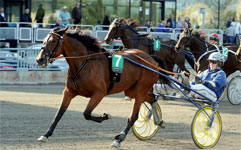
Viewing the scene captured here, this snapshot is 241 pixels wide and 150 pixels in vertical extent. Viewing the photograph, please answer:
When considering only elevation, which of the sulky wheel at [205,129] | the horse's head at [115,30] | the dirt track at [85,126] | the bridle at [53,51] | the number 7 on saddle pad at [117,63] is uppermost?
the horse's head at [115,30]

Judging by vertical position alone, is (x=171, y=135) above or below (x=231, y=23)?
below

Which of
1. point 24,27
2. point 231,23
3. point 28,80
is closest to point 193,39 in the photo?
point 28,80

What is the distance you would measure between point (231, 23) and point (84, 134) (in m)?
15.3

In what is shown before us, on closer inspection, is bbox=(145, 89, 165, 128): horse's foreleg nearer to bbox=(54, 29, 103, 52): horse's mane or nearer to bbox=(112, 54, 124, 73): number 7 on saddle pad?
bbox=(112, 54, 124, 73): number 7 on saddle pad

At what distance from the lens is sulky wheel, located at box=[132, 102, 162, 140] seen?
7.66 meters

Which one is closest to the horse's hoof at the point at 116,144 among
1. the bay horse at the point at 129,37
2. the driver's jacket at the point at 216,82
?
the driver's jacket at the point at 216,82

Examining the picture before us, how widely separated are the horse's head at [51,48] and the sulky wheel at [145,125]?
1.83 meters

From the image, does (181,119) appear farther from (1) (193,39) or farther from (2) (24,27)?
(2) (24,27)

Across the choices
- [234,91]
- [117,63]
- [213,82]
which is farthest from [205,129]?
[234,91]

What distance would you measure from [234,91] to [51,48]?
23.3 feet

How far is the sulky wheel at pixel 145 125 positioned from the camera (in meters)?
7.66

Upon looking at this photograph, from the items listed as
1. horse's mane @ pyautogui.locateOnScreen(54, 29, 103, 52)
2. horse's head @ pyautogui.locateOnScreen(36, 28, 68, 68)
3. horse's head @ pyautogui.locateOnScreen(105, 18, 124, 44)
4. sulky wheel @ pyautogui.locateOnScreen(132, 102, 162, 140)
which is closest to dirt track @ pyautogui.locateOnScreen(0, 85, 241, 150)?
sulky wheel @ pyautogui.locateOnScreen(132, 102, 162, 140)

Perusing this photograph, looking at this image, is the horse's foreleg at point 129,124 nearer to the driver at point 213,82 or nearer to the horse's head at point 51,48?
the driver at point 213,82

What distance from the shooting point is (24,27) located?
18.6m
